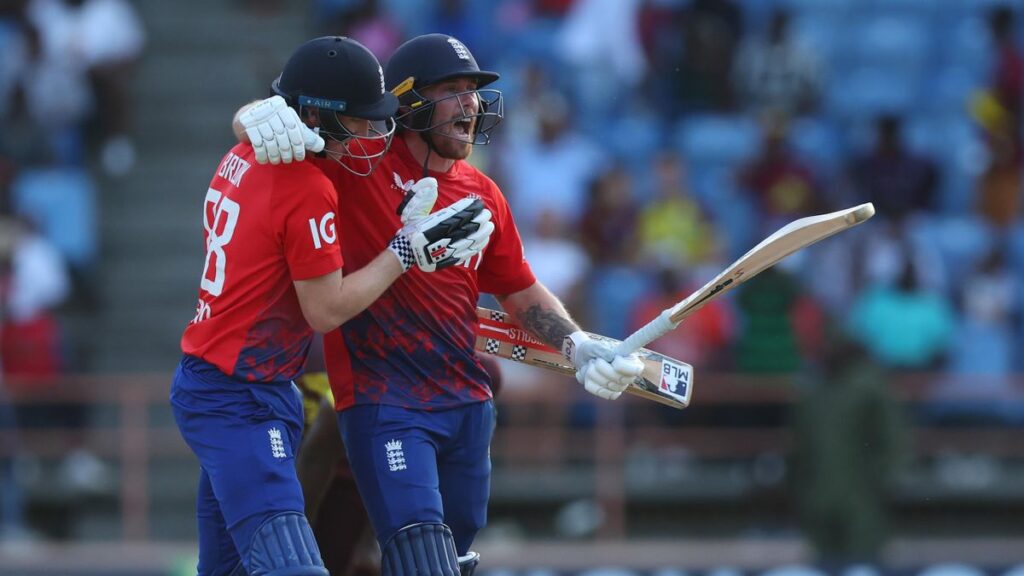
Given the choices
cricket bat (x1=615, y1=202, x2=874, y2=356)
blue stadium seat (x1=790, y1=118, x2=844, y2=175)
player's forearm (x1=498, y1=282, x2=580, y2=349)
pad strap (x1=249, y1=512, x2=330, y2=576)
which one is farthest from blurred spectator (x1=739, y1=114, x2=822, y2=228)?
pad strap (x1=249, y1=512, x2=330, y2=576)

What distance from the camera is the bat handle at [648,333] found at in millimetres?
6113

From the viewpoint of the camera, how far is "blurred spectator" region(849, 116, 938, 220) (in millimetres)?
12836

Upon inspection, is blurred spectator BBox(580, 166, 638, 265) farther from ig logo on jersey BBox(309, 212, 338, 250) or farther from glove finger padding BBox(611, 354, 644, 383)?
ig logo on jersey BBox(309, 212, 338, 250)

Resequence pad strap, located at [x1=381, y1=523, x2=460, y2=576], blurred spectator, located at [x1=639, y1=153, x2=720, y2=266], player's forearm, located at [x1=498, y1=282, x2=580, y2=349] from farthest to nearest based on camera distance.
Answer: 1. blurred spectator, located at [x1=639, y1=153, x2=720, y2=266]
2. player's forearm, located at [x1=498, y1=282, x2=580, y2=349]
3. pad strap, located at [x1=381, y1=523, x2=460, y2=576]

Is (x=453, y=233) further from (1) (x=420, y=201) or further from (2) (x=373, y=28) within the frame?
(2) (x=373, y=28)

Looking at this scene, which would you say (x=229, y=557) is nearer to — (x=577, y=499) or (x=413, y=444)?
(x=413, y=444)

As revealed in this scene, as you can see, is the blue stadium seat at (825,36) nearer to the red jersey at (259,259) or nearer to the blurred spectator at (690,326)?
the blurred spectator at (690,326)

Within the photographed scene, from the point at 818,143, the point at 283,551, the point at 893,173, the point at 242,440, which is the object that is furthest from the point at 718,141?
the point at 283,551

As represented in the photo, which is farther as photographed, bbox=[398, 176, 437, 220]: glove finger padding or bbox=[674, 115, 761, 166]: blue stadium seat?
bbox=[674, 115, 761, 166]: blue stadium seat

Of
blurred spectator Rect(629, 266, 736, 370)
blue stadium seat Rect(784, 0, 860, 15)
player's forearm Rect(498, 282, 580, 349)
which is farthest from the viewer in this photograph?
blue stadium seat Rect(784, 0, 860, 15)

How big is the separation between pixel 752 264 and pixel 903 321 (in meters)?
6.00

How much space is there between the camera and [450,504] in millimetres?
6480

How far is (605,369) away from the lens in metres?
6.18

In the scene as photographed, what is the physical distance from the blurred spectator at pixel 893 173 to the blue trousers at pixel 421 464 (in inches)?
273
